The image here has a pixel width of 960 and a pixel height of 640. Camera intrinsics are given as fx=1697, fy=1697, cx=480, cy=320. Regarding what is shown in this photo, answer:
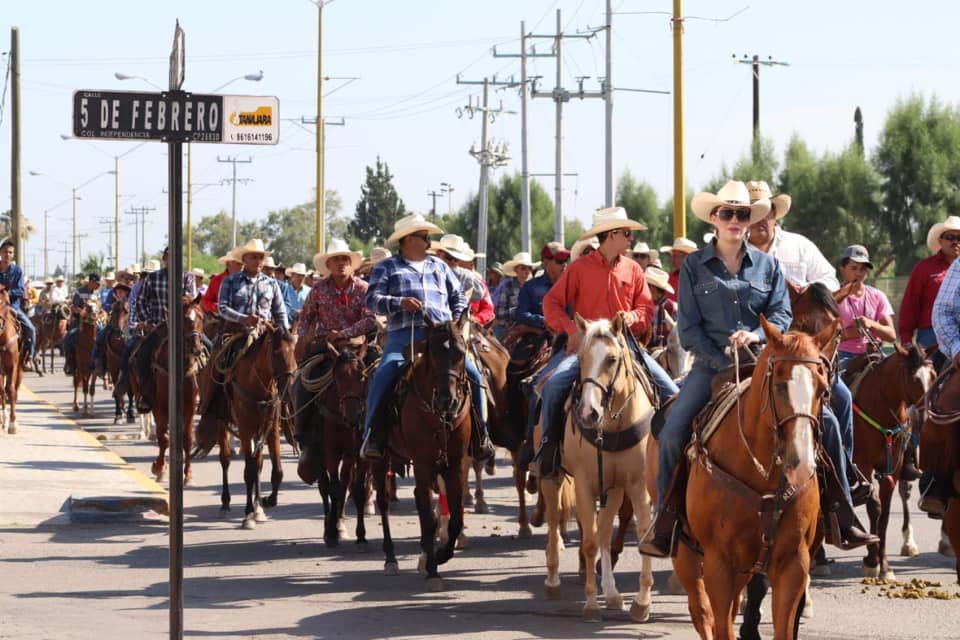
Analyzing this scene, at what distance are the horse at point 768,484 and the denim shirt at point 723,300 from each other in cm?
97

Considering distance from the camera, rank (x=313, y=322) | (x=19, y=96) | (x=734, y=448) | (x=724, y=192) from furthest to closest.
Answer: (x=19, y=96) → (x=313, y=322) → (x=724, y=192) → (x=734, y=448)

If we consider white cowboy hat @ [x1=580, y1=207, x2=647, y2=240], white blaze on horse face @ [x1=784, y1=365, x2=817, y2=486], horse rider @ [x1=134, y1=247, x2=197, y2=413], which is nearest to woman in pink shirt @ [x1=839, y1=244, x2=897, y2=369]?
white cowboy hat @ [x1=580, y1=207, x2=647, y2=240]

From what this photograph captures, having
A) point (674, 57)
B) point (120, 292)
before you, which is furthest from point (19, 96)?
point (674, 57)

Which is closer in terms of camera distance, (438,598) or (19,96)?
(438,598)

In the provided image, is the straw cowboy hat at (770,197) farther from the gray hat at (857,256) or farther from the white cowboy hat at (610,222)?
the gray hat at (857,256)

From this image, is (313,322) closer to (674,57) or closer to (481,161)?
(674,57)

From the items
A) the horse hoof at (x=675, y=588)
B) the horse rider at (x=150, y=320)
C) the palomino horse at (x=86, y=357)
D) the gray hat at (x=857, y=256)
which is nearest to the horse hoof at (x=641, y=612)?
the horse hoof at (x=675, y=588)

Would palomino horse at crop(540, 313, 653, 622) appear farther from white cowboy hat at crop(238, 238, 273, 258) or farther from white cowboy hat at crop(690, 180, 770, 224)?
white cowboy hat at crop(238, 238, 273, 258)

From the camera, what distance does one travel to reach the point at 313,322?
53.2ft

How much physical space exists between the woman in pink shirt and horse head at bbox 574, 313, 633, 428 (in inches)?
138

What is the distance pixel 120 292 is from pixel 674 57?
1200 centimetres

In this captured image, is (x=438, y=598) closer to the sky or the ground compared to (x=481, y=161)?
closer to the ground

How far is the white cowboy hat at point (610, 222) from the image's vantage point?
13008mm

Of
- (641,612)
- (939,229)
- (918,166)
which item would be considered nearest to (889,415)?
(939,229)
